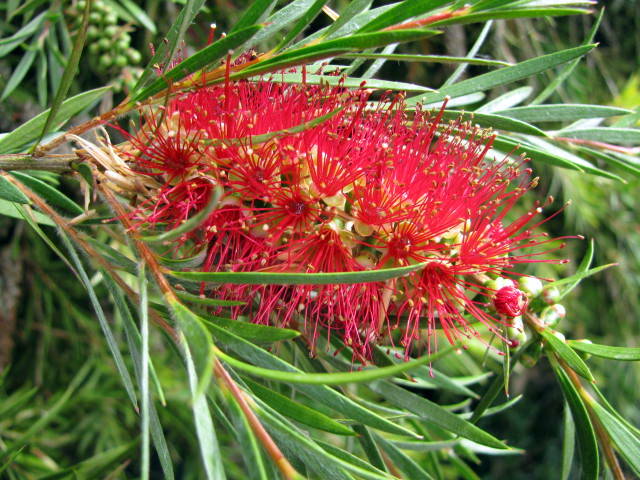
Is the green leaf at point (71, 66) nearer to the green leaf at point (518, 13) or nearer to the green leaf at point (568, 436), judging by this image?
the green leaf at point (518, 13)

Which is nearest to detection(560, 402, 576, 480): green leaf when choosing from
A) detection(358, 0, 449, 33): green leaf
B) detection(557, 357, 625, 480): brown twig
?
detection(557, 357, 625, 480): brown twig

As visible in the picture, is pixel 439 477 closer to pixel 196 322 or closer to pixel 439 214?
pixel 439 214

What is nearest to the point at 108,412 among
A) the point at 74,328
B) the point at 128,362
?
the point at 128,362

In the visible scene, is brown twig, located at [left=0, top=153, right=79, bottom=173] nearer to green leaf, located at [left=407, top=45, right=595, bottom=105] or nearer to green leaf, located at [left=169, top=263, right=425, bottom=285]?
green leaf, located at [left=169, top=263, right=425, bottom=285]

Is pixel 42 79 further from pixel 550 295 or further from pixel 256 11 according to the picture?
pixel 550 295

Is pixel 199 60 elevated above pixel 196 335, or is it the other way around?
pixel 199 60

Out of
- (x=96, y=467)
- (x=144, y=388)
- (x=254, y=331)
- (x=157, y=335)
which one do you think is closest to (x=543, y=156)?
(x=254, y=331)
